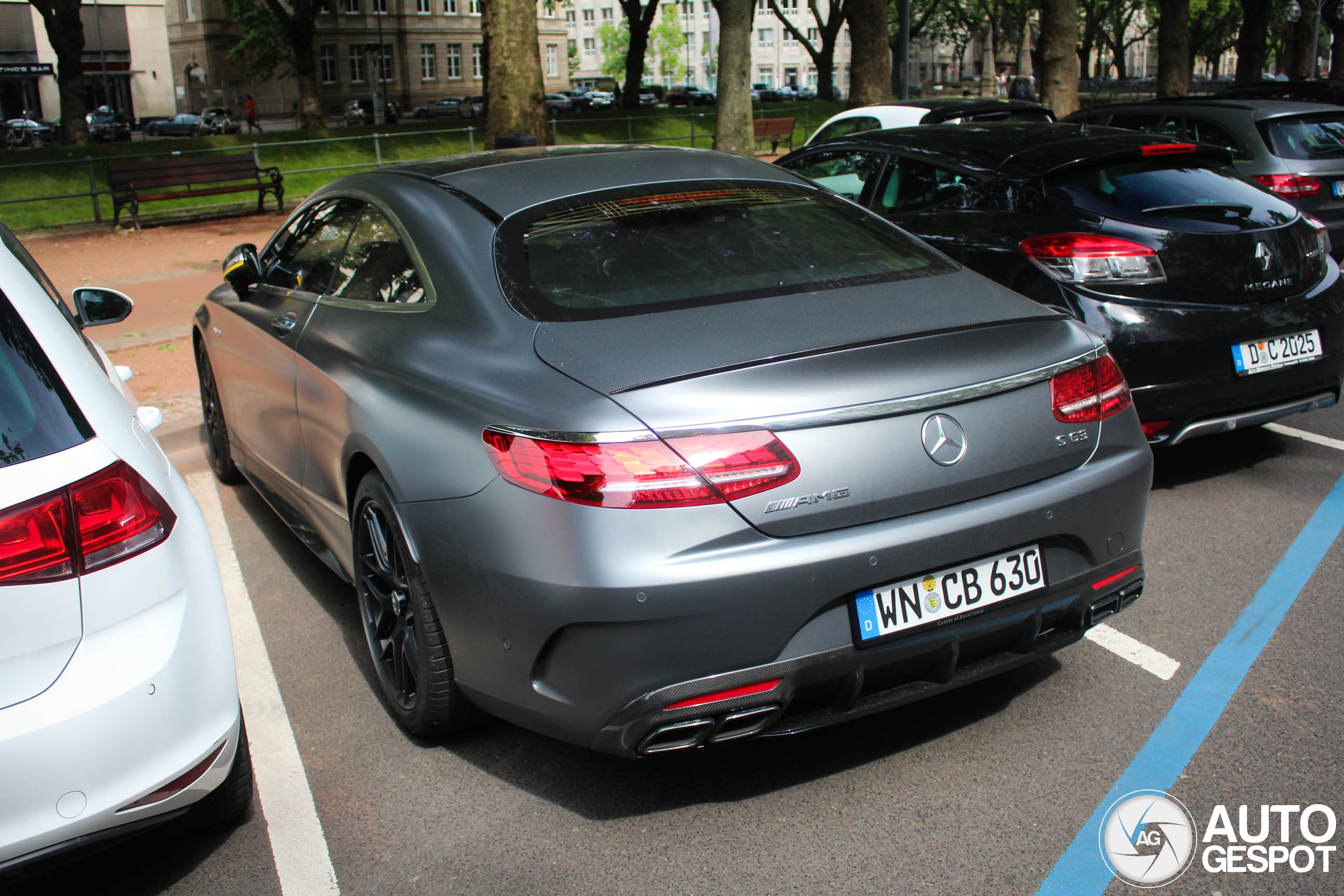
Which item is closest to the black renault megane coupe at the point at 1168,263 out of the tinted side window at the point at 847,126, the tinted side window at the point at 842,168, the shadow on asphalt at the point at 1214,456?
the shadow on asphalt at the point at 1214,456

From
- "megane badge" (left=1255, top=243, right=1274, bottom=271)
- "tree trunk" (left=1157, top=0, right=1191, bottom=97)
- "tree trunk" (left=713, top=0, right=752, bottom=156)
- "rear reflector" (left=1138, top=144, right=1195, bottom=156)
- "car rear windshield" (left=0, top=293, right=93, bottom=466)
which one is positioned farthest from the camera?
"tree trunk" (left=1157, top=0, right=1191, bottom=97)

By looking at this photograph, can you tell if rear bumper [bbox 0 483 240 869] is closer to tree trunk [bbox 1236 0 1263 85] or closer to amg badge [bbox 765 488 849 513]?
amg badge [bbox 765 488 849 513]

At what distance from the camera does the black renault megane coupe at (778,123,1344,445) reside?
15.6ft

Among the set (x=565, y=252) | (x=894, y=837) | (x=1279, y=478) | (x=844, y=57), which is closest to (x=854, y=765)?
(x=894, y=837)

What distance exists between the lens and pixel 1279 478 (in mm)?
5309

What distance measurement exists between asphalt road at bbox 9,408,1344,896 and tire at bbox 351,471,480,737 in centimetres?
12

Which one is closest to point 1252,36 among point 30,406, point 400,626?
point 400,626

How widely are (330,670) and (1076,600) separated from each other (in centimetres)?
234

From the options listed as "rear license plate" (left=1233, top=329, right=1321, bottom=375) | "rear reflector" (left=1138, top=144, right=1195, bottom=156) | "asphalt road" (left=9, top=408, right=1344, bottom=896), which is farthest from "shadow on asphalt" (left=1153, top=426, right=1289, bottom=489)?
"asphalt road" (left=9, top=408, right=1344, bottom=896)

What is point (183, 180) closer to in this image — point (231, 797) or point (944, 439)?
point (231, 797)

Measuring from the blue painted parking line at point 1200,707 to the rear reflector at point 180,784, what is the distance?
1.79 meters

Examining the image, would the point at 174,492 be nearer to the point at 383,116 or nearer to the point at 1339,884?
the point at 1339,884

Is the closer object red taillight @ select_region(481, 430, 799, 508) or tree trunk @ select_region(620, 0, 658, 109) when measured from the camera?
red taillight @ select_region(481, 430, 799, 508)

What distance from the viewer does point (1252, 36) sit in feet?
96.7
